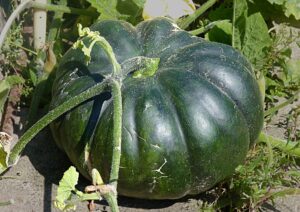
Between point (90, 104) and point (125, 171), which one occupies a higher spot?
point (90, 104)

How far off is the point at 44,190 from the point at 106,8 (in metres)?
0.81

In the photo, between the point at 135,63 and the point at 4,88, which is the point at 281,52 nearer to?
the point at 135,63

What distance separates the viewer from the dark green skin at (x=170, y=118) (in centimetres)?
205

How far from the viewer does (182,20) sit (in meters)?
2.79

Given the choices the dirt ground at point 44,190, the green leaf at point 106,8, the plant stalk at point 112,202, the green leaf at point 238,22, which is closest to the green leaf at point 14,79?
the dirt ground at point 44,190

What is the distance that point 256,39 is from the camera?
A: 2670 mm

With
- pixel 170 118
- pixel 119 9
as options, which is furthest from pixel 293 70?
pixel 170 118

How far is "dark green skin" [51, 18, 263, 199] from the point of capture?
6.72 ft

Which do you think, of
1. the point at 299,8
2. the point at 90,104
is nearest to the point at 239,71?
the point at 90,104

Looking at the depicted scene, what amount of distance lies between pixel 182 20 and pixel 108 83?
912mm

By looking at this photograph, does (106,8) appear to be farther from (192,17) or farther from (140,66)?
(140,66)

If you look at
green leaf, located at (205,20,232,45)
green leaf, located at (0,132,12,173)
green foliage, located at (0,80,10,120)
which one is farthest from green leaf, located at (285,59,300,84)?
green leaf, located at (0,132,12,173)

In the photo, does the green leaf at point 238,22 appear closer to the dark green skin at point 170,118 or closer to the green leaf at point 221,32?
the green leaf at point 221,32

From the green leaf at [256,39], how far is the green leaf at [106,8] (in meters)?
0.53
